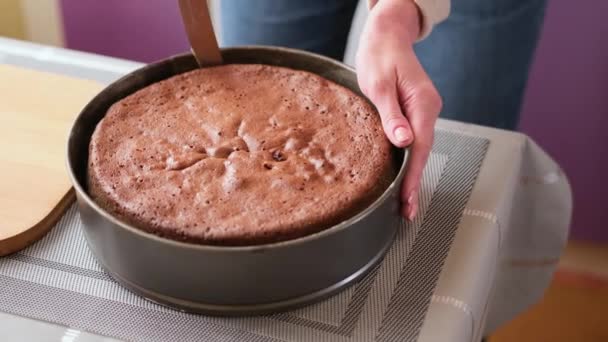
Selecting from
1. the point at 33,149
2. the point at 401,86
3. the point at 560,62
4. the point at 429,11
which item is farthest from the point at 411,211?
the point at 560,62

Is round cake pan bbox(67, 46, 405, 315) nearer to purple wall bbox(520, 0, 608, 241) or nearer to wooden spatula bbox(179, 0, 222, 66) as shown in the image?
wooden spatula bbox(179, 0, 222, 66)

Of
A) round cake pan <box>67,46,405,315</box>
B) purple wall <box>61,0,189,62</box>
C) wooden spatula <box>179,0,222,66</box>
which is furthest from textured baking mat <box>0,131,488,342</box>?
purple wall <box>61,0,189,62</box>

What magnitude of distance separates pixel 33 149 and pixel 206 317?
304 millimetres

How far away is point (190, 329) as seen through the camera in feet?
2.35

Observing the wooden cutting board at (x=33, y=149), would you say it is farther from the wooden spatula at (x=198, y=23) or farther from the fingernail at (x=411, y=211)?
the fingernail at (x=411, y=211)

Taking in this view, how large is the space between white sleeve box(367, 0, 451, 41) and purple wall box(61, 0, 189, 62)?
0.90 metres

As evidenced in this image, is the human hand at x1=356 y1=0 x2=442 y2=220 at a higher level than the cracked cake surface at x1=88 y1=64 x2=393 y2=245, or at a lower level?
higher

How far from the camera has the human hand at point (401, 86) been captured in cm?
77

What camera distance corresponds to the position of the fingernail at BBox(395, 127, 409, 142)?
76cm

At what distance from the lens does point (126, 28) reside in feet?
5.87

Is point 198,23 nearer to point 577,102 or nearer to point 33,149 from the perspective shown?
point 33,149

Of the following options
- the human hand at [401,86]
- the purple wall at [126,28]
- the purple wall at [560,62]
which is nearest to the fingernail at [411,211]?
the human hand at [401,86]

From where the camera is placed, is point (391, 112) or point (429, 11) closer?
point (391, 112)

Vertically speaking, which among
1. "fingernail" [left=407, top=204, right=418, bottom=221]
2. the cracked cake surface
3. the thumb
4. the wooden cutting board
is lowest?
the wooden cutting board
